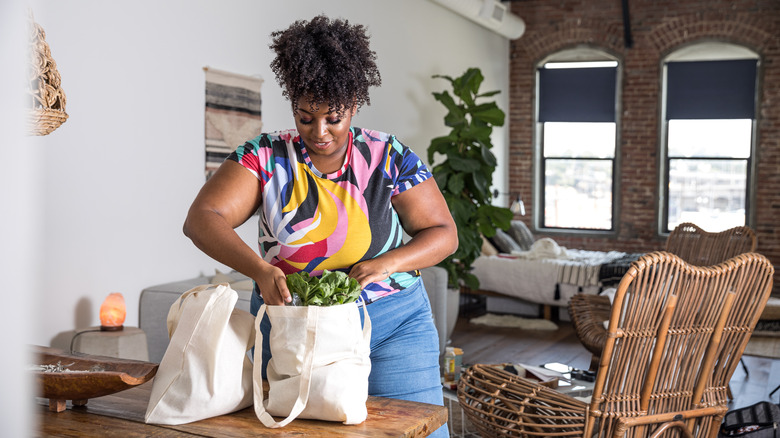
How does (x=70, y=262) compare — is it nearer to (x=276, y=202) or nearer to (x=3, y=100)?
(x=276, y=202)

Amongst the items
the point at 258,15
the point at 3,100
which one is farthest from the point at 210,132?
the point at 3,100

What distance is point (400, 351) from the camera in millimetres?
1606

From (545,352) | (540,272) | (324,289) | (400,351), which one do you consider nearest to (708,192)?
(540,272)

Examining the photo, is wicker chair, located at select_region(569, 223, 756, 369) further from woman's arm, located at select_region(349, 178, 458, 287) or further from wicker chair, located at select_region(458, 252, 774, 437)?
woman's arm, located at select_region(349, 178, 458, 287)

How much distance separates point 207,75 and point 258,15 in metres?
0.69

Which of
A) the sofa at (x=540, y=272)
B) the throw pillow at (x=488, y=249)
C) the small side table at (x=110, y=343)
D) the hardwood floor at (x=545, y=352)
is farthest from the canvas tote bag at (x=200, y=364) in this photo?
the throw pillow at (x=488, y=249)

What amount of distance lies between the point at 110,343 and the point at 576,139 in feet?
21.7

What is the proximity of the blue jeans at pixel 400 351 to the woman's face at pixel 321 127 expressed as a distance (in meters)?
0.34

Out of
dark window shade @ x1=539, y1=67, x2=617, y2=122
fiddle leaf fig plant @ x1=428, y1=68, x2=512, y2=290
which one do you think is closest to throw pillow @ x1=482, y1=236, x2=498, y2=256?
fiddle leaf fig plant @ x1=428, y1=68, x2=512, y2=290

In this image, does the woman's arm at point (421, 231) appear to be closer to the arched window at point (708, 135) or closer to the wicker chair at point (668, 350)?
the wicker chair at point (668, 350)

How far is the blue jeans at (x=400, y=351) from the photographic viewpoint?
1.60m

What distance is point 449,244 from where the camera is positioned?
5.47ft

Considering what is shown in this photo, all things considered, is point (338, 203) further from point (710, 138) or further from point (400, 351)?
Result: point (710, 138)

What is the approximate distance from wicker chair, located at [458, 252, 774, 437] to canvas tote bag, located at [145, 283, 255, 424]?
111 cm
